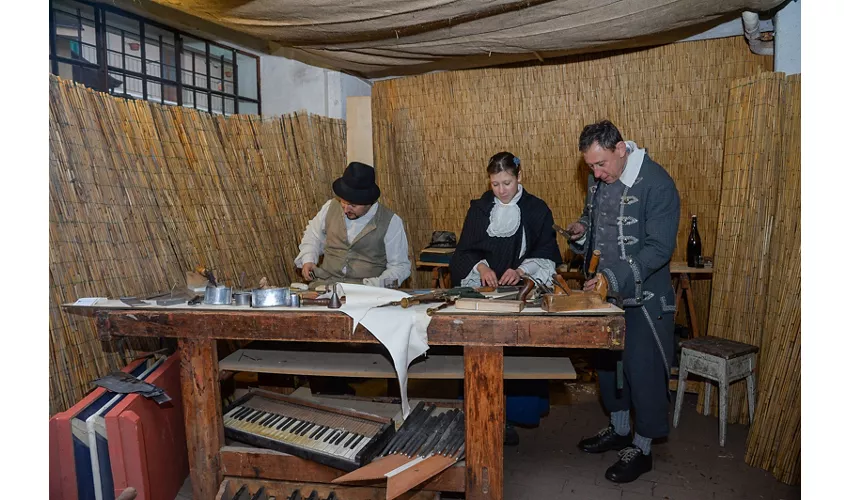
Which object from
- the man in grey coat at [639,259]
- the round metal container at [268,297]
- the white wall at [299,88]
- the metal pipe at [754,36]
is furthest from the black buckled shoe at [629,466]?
the white wall at [299,88]

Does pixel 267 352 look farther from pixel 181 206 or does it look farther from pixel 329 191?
pixel 329 191

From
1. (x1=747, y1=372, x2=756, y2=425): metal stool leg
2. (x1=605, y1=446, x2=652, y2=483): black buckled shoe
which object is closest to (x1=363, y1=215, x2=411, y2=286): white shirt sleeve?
(x1=605, y1=446, x2=652, y2=483): black buckled shoe

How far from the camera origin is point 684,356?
4.02 meters

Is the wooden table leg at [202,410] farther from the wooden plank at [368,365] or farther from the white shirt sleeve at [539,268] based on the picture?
the white shirt sleeve at [539,268]

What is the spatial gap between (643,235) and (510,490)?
1.62 m

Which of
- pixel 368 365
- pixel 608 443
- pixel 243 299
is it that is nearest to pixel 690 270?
pixel 608 443

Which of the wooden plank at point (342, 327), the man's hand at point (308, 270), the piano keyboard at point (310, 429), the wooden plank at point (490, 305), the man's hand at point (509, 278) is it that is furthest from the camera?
the man's hand at point (308, 270)

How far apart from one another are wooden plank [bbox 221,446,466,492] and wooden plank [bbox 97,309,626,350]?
25.0 inches

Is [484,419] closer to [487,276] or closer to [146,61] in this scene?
[487,276]

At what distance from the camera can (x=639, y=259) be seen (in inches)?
121

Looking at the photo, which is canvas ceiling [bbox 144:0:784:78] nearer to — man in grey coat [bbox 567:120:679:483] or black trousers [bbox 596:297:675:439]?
man in grey coat [bbox 567:120:679:483]

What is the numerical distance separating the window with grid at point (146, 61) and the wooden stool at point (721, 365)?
180 inches

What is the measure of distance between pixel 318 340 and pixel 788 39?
13.2 ft

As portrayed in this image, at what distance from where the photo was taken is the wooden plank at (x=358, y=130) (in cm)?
578
